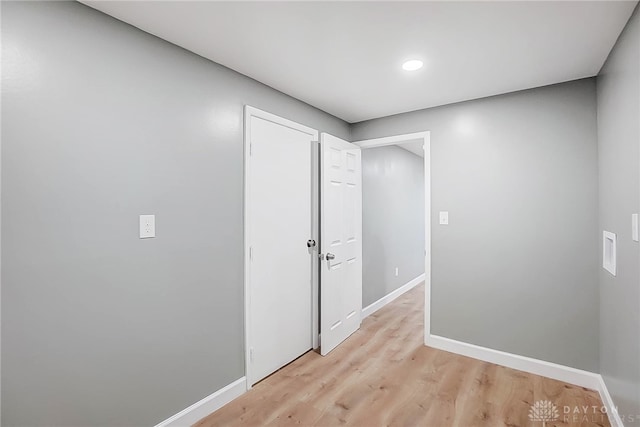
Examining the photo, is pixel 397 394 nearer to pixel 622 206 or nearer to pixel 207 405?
pixel 207 405

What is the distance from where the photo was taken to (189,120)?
186 cm

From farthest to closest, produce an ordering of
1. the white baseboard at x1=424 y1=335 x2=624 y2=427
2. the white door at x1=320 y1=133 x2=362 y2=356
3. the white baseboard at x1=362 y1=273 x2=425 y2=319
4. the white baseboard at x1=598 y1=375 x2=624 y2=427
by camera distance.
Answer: the white baseboard at x1=362 y1=273 x2=425 y2=319
the white door at x1=320 y1=133 x2=362 y2=356
the white baseboard at x1=424 y1=335 x2=624 y2=427
the white baseboard at x1=598 y1=375 x2=624 y2=427

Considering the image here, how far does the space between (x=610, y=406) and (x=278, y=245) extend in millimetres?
Result: 2488

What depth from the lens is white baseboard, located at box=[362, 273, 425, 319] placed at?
3.84 metres

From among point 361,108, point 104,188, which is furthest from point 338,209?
point 104,188

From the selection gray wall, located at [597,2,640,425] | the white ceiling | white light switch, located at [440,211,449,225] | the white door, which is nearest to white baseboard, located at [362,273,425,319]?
the white door

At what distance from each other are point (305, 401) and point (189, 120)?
2.07 m

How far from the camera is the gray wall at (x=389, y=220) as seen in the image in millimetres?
3881

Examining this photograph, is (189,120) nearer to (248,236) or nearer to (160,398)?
(248,236)

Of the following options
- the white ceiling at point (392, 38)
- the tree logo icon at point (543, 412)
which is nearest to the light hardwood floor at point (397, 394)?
the tree logo icon at point (543, 412)

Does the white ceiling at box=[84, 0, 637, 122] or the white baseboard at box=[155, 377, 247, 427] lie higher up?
the white ceiling at box=[84, 0, 637, 122]

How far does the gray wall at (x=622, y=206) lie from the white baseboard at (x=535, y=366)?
126mm

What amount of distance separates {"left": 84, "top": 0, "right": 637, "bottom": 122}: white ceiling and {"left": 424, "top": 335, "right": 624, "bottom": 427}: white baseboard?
7.38 ft

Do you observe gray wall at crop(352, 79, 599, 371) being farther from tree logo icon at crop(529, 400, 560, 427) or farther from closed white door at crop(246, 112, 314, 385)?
closed white door at crop(246, 112, 314, 385)
